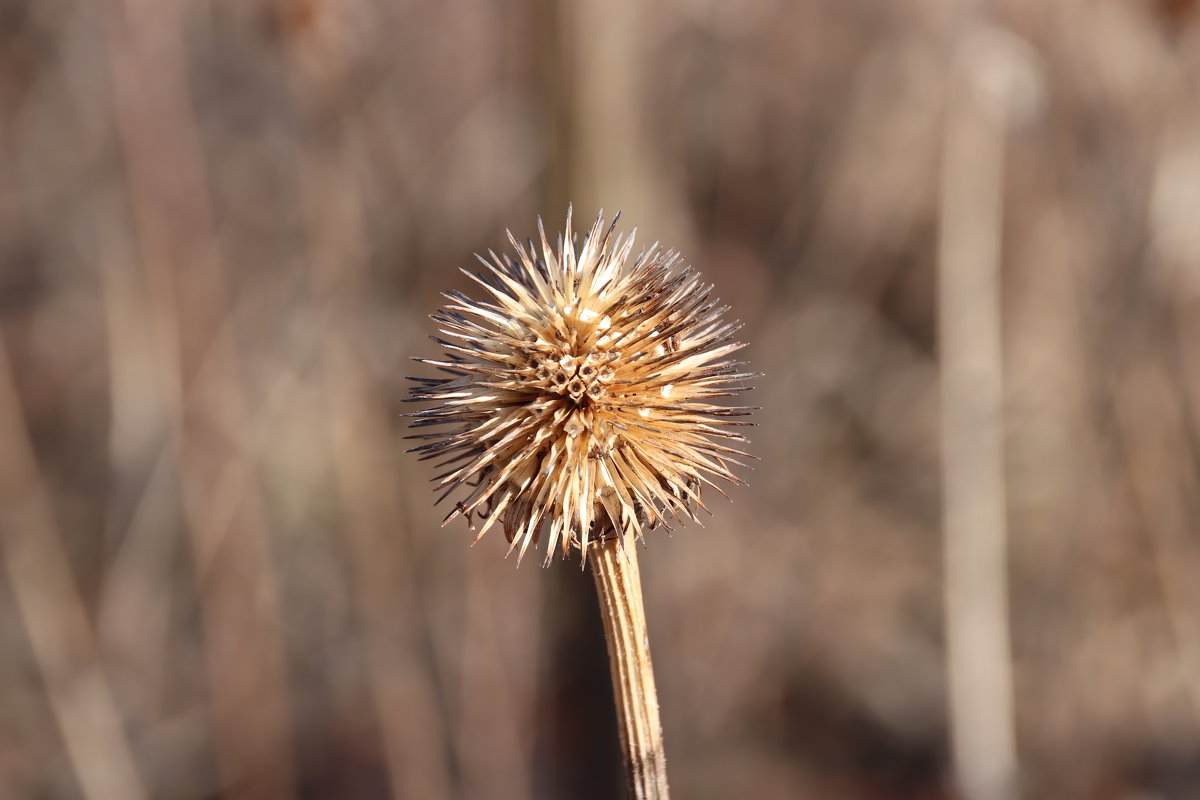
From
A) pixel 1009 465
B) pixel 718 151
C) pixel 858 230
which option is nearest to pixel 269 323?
pixel 718 151

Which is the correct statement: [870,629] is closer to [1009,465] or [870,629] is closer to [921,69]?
[1009,465]

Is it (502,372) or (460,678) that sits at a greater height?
(502,372)

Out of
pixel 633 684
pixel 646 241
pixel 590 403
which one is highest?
pixel 646 241

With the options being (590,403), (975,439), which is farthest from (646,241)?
(590,403)

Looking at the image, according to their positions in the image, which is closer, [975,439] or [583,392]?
[583,392]

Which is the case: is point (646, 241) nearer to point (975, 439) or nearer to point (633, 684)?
point (975, 439)

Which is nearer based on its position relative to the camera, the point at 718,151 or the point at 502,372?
the point at 502,372

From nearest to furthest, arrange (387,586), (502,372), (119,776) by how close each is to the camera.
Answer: (502,372)
(119,776)
(387,586)

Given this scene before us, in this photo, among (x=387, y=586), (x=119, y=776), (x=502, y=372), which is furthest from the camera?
(x=387, y=586)
